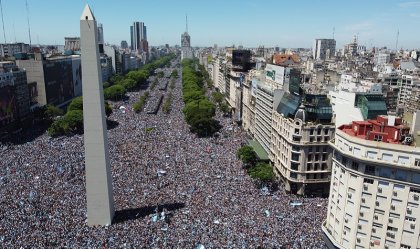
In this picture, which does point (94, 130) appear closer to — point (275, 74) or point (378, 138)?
point (378, 138)

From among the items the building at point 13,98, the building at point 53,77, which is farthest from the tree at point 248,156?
the building at point 53,77

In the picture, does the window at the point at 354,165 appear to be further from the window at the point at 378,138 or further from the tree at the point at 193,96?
the tree at the point at 193,96

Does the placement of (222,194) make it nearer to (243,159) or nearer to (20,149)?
(243,159)

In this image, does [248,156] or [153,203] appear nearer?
[153,203]

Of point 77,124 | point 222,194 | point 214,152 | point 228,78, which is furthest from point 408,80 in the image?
point 77,124

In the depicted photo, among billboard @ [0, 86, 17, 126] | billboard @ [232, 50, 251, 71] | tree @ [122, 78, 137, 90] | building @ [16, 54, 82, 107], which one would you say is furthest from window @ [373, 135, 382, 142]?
tree @ [122, 78, 137, 90]

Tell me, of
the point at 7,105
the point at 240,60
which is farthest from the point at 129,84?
the point at 7,105

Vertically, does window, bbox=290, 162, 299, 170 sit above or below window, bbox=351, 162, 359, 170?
below

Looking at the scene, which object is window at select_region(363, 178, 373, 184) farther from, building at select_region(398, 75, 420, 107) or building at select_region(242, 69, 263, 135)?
building at select_region(398, 75, 420, 107)
